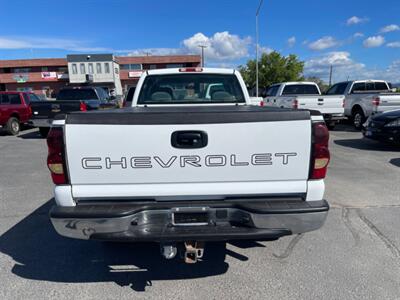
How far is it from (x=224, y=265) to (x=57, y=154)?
201cm

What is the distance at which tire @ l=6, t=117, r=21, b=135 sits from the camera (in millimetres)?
14133

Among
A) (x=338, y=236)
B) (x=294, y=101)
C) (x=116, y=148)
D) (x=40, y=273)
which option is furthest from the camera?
(x=294, y=101)

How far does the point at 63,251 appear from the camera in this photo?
3.71m

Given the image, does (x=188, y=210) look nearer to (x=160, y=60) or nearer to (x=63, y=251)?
(x=63, y=251)

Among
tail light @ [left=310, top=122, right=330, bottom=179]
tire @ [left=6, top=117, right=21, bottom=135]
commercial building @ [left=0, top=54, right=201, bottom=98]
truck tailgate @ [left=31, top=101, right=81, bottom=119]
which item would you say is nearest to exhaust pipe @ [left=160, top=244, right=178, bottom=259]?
tail light @ [left=310, top=122, right=330, bottom=179]

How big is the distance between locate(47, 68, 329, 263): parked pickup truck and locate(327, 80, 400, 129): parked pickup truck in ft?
33.8

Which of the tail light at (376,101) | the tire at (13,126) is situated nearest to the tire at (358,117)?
the tail light at (376,101)

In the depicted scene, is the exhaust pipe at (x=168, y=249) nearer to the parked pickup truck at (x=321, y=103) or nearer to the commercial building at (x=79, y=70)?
the parked pickup truck at (x=321, y=103)

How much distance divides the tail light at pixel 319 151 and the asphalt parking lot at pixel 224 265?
1.14 meters

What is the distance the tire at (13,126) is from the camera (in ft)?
46.4

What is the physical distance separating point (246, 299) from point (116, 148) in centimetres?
173

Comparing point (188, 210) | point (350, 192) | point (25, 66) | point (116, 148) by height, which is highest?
point (25, 66)

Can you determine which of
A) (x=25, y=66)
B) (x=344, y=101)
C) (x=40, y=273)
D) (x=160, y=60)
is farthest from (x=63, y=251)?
(x=25, y=66)

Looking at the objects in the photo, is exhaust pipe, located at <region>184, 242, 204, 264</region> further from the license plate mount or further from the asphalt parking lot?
the asphalt parking lot
